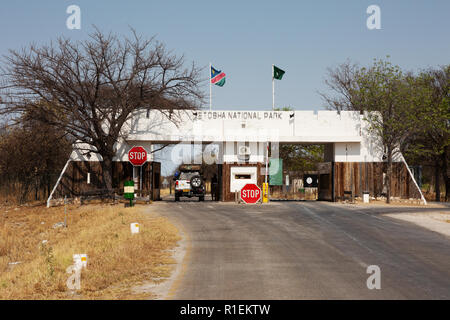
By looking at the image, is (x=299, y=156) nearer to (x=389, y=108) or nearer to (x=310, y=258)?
(x=389, y=108)

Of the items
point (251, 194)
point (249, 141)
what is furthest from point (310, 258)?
point (249, 141)

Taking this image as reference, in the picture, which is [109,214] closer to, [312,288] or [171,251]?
[171,251]

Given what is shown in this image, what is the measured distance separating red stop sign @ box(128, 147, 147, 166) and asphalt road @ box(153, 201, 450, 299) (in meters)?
13.5

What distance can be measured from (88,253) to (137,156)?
2232 cm

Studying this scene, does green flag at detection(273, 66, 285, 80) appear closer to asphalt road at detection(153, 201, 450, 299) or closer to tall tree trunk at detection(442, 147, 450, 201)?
tall tree trunk at detection(442, 147, 450, 201)

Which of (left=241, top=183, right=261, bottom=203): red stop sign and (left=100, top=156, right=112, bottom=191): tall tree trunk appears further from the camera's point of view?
(left=100, top=156, right=112, bottom=191): tall tree trunk

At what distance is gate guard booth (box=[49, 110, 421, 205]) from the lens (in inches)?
1528

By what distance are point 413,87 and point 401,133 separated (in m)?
7.63

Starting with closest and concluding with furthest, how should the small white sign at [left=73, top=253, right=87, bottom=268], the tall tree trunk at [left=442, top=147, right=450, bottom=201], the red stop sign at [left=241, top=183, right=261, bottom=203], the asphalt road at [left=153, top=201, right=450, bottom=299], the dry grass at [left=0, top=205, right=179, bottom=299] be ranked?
the asphalt road at [left=153, top=201, right=450, bottom=299], the dry grass at [left=0, top=205, right=179, bottom=299], the small white sign at [left=73, top=253, right=87, bottom=268], the red stop sign at [left=241, top=183, right=261, bottom=203], the tall tree trunk at [left=442, top=147, right=450, bottom=201]

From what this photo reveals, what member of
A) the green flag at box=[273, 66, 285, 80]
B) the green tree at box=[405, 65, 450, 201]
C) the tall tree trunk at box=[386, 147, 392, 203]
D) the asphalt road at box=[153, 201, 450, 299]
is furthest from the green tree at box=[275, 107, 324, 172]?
the asphalt road at box=[153, 201, 450, 299]

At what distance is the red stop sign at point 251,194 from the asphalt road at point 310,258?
5.28 meters
